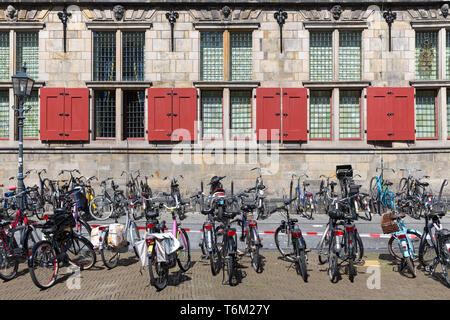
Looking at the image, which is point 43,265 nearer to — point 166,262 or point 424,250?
point 166,262

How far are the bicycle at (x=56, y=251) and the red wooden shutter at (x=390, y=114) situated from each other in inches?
421

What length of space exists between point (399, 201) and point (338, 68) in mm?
5292

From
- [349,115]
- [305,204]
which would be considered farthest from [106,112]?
[349,115]

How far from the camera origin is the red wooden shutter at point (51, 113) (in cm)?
1360

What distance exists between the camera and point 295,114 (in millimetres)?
13641

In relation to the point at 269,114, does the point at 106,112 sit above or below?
above

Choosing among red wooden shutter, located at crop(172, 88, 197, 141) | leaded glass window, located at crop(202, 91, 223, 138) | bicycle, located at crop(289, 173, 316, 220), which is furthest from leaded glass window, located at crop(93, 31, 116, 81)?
bicycle, located at crop(289, 173, 316, 220)

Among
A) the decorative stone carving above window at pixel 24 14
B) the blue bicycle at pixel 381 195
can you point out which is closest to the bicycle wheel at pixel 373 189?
the blue bicycle at pixel 381 195

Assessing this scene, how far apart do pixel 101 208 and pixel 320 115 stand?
8363mm

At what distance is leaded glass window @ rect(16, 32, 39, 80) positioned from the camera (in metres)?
14.0

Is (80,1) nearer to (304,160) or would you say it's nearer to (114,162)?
(114,162)

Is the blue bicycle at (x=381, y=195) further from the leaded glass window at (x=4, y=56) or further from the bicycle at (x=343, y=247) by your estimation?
the leaded glass window at (x=4, y=56)

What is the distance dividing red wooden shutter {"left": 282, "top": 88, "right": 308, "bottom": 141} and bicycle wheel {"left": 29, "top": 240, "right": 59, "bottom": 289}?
946cm

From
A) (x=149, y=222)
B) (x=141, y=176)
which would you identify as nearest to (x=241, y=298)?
(x=149, y=222)
